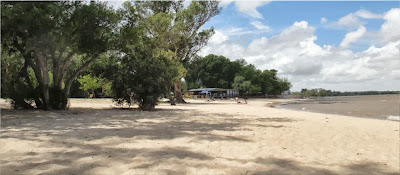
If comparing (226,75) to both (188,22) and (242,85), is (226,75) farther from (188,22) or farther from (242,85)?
(188,22)

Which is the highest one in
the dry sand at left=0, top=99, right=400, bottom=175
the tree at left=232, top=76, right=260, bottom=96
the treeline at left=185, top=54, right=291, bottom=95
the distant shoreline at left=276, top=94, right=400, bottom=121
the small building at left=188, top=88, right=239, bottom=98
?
the treeline at left=185, top=54, right=291, bottom=95

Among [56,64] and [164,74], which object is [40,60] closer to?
[56,64]

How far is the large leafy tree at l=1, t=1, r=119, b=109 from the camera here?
38.1 feet

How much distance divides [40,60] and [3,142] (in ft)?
31.0

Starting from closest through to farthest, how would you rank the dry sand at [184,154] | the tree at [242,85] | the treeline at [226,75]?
the dry sand at [184,154]
the tree at [242,85]
the treeline at [226,75]

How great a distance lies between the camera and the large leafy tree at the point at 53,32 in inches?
458

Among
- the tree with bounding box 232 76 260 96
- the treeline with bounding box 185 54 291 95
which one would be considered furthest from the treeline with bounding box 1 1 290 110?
the treeline with bounding box 185 54 291 95

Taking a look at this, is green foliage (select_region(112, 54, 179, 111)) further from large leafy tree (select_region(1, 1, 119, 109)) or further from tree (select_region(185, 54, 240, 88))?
tree (select_region(185, 54, 240, 88))

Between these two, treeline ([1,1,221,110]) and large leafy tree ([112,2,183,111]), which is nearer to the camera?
treeline ([1,1,221,110])

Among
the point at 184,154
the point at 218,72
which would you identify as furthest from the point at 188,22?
the point at 218,72

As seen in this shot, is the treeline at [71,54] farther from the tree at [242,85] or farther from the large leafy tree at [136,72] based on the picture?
the tree at [242,85]

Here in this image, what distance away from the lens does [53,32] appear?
12188mm

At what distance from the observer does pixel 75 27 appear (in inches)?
516

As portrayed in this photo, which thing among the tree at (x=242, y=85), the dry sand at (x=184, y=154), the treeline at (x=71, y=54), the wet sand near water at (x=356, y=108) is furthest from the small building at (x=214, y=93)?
the dry sand at (x=184, y=154)
